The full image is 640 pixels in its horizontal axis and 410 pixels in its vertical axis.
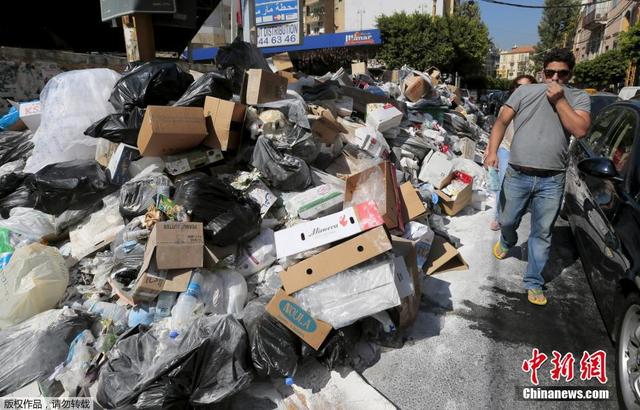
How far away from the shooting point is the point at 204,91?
11.1 feet

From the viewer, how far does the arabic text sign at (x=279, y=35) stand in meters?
5.80

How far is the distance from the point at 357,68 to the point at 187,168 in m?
6.15

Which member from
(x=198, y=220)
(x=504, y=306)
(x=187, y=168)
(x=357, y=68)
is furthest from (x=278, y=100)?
(x=357, y=68)

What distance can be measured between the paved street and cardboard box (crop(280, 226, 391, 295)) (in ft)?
2.11

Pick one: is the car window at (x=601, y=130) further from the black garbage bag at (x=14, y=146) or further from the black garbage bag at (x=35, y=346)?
the black garbage bag at (x=14, y=146)

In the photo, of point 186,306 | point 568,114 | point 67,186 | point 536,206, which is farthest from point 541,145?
point 67,186

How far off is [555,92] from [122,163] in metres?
3.20

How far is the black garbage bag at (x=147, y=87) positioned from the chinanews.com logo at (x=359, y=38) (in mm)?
23057

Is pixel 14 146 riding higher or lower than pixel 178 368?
higher

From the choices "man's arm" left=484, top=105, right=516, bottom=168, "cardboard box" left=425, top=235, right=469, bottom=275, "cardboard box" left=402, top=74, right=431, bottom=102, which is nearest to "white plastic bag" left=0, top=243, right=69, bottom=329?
"cardboard box" left=425, top=235, right=469, bottom=275

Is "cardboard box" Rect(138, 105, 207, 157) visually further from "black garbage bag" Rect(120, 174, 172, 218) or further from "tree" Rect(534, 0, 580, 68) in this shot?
"tree" Rect(534, 0, 580, 68)

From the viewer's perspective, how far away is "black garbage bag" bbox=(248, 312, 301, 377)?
2.04m

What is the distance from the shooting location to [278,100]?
13.2 feet

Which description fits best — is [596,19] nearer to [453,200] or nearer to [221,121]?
[453,200]
